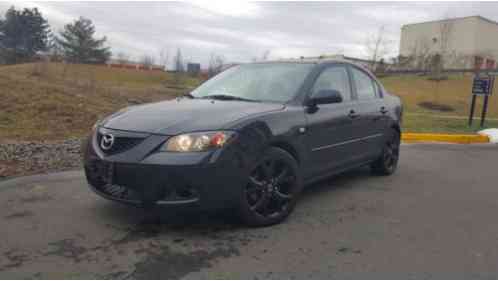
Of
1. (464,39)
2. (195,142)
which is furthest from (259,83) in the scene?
(464,39)

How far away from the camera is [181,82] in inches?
1227

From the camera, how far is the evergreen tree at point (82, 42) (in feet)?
177

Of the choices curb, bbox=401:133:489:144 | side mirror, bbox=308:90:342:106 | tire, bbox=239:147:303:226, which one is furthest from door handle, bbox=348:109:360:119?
curb, bbox=401:133:489:144

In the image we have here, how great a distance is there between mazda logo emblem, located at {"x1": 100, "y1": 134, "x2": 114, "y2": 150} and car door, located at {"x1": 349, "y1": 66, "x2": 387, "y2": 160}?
293 centimetres

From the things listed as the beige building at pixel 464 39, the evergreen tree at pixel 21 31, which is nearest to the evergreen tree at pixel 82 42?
the evergreen tree at pixel 21 31

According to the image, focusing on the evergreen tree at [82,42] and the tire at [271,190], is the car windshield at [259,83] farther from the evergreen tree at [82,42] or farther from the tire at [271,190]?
the evergreen tree at [82,42]

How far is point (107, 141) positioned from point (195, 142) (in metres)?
0.80

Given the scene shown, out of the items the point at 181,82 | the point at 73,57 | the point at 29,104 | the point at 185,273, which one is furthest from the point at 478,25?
the point at 185,273

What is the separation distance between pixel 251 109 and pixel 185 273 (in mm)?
1615

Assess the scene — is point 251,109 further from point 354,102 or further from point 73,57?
point 73,57

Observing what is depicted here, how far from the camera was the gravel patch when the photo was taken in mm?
5477

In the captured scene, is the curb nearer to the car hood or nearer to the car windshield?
the car windshield

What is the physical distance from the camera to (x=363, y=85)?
18.4ft

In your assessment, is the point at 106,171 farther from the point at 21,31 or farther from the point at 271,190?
the point at 21,31
